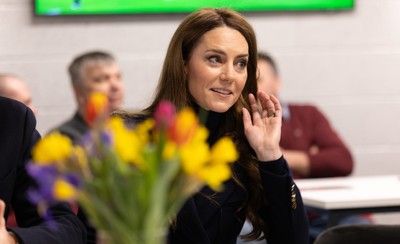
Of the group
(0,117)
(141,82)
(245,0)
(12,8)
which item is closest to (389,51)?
(245,0)

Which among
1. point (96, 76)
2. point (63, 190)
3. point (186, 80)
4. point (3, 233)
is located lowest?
point (96, 76)

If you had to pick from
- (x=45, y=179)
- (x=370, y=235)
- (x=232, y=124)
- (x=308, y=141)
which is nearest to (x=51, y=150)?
(x=45, y=179)

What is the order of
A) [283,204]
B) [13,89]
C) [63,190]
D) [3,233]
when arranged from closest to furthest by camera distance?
1. [63,190]
2. [3,233]
3. [283,204]
4. [13,89]

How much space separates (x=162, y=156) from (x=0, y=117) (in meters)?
1.07

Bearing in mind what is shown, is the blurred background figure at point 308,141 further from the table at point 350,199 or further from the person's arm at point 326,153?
the table at point 350,199

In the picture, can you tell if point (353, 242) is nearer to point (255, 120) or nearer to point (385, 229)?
point (385, 229)

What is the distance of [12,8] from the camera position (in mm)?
4641

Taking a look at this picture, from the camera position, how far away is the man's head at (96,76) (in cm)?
451

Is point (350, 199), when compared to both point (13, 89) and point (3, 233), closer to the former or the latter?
point (13, 89)

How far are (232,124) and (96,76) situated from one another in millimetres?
2331

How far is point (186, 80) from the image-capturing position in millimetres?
2289

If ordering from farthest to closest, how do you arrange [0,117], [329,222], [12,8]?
[12,8]
[329,222]
[0,117]

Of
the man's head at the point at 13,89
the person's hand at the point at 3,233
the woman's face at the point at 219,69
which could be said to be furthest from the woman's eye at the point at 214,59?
the man's head at the point at 13,89

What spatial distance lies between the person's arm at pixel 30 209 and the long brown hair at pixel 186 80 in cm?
40
